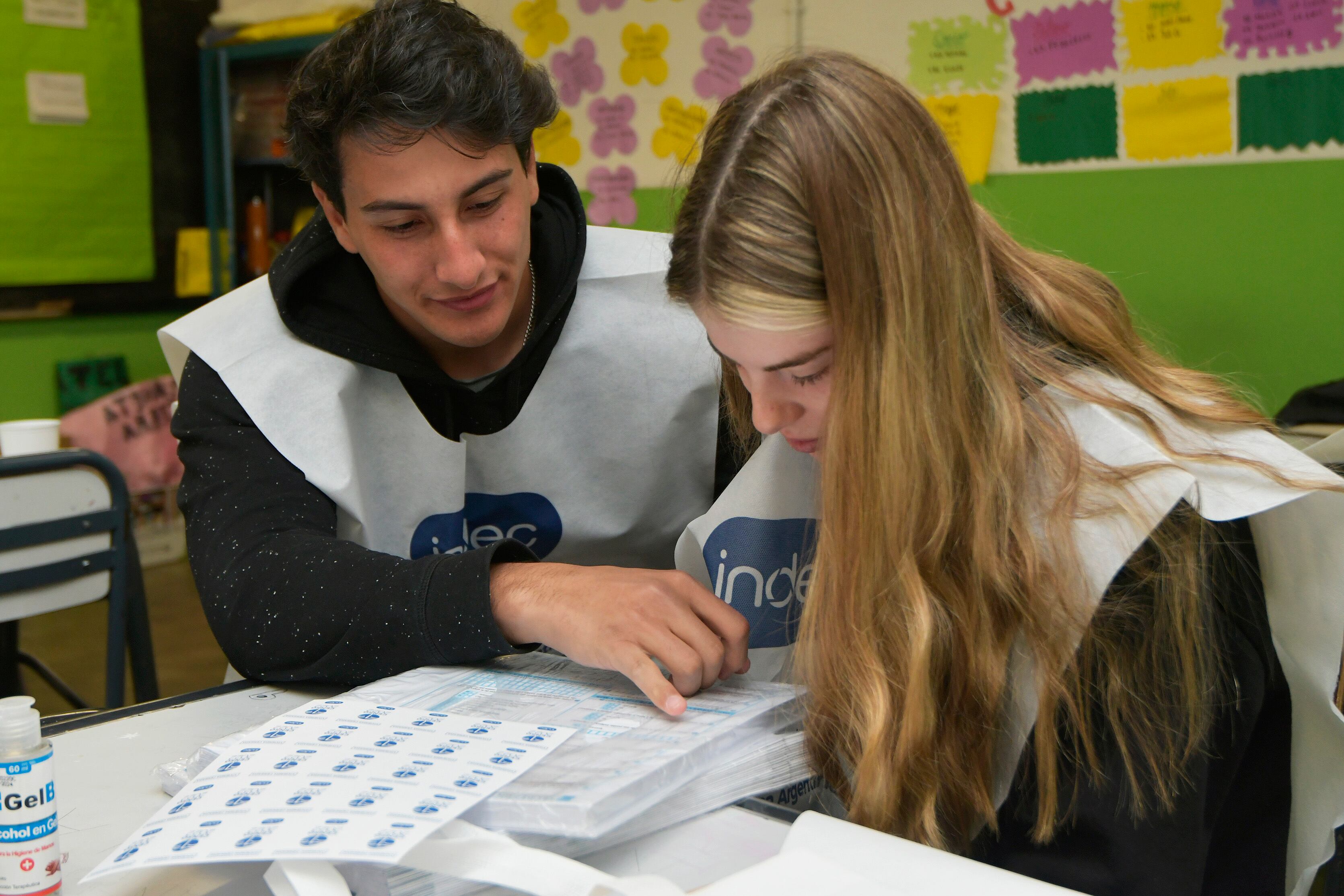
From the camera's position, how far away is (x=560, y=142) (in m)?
3.01

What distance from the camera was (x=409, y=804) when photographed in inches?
25.2

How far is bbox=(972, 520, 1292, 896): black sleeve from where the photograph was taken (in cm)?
70

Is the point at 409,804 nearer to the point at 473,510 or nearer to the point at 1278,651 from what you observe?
the point at 1278,651

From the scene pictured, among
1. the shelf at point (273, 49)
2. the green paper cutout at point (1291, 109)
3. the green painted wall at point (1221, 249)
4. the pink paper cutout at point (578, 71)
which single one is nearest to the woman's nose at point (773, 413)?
the green painted wall at point (1221, 249)

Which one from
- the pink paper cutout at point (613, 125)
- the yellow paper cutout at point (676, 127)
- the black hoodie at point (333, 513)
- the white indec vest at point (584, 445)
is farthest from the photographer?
the pink paper cutout at point (613, 125)

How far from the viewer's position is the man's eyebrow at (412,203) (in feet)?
3.92

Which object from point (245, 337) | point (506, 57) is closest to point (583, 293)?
point (506, 57)

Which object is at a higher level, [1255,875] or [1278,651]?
[1278,651]

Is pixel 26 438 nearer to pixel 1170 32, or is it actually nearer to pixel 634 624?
pixel 634 624

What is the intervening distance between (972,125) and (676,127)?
2.63ft

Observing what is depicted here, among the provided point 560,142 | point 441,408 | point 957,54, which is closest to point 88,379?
point 560,142

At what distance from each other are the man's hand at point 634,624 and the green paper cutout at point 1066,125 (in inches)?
62.1

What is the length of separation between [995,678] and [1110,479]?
0.15 meters

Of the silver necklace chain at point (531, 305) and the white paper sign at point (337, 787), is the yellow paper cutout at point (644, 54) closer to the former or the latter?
the silver necklace chain at point (531, 305)
